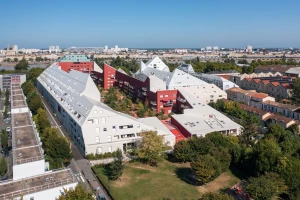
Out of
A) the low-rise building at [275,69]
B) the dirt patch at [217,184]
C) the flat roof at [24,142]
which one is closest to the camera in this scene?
the flat roof at [24,142]

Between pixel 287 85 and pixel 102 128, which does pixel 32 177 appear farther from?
pixel 287 85

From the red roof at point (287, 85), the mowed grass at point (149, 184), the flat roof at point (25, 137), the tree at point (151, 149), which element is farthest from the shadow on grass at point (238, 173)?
the red roof at point (287, 85)

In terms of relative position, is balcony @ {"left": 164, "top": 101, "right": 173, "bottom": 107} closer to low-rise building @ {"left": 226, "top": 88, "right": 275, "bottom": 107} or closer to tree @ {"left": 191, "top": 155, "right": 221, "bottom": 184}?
low-rise building @ {"left": 226, "top": 88, "right": 275, "bottom": 107}

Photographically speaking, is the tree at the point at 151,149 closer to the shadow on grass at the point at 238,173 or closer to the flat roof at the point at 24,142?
the shadow on grass at the point at 238,173

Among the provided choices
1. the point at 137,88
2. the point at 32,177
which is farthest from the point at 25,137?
the point at 137,88

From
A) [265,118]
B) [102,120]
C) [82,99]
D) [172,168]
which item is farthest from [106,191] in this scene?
[265,118]

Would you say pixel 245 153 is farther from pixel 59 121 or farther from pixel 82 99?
pixel 59 121

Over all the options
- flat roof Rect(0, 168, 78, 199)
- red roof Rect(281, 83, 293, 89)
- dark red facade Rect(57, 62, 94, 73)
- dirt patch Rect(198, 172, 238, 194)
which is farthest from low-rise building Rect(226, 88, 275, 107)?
dark red facade Rect(57, 62, 94, 73)
